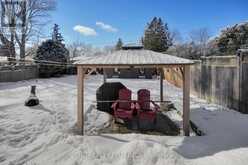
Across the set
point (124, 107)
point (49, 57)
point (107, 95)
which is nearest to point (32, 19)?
point (49, 57)

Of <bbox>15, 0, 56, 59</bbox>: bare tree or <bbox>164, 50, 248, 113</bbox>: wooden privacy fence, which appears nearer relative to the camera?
<bbox>164, 50, 248, 113</bbox>: wooden privacy fence

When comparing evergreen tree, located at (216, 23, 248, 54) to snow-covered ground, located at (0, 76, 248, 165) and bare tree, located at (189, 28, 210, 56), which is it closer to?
snow-covered ground, located at (0, 76, 248, 165)

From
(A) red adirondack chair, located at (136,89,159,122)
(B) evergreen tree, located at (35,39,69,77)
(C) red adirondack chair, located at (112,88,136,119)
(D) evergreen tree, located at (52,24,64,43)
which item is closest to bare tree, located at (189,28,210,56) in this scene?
(D) evergreen tree, located at (52,24,64,43)

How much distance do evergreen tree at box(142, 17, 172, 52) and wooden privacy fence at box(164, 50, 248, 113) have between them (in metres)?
19.8

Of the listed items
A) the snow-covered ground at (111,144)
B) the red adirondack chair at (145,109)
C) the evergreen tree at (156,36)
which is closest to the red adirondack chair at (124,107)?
the red adirondack chair at (145,109)

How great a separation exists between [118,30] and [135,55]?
41859 millimetres

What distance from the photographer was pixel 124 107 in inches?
340

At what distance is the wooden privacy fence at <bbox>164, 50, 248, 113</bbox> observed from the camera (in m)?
9.13

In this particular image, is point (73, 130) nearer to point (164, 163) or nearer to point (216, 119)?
point (164, 163)

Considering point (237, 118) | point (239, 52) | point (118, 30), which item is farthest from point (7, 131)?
point (118, 30)

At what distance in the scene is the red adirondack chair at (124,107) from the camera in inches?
321

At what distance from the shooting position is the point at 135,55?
7.79 metres

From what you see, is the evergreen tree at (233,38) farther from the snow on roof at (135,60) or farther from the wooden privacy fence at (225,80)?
the snow on roof at (135,60)

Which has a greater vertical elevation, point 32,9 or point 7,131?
point 32,9
